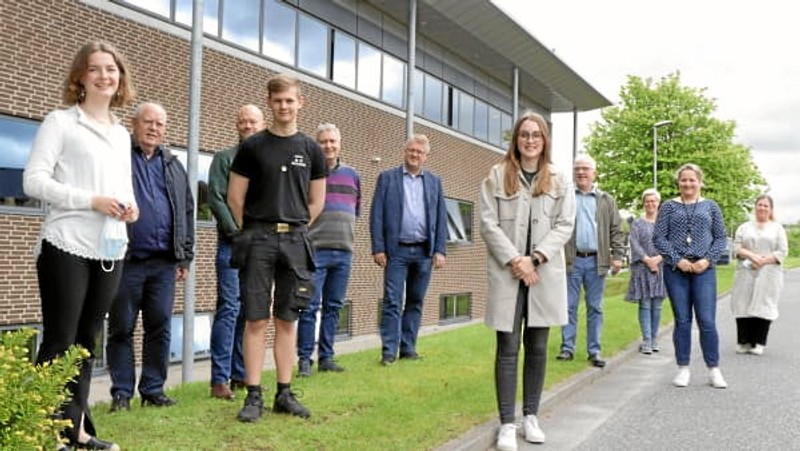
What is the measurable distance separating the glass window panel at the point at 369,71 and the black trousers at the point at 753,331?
34.9 ft

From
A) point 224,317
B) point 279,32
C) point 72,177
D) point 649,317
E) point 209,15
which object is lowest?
point 649,317

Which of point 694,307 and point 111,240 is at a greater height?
point 111,240

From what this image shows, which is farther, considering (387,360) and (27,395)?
(387,360)

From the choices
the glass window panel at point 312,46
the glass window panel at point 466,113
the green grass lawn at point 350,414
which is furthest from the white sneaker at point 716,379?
the glass window panel at point 466,113

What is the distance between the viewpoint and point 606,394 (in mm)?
7199

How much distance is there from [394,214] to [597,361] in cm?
277

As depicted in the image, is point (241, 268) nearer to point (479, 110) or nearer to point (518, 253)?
point (518, 253)

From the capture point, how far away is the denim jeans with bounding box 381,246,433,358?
25.5 feet

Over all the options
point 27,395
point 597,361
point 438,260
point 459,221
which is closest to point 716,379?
point 597,361

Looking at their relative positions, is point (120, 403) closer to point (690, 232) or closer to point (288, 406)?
point (288, 406)

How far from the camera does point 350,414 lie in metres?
5.38

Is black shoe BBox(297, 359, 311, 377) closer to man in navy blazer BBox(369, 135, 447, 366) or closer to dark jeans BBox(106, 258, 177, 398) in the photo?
man in navy blazer BBox(369, 135, 447, 366)

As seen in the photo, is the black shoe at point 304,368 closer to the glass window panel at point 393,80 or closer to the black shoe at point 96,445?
the black shoe at point 96,445

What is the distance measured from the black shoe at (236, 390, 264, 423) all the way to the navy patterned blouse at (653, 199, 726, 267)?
4366mm
